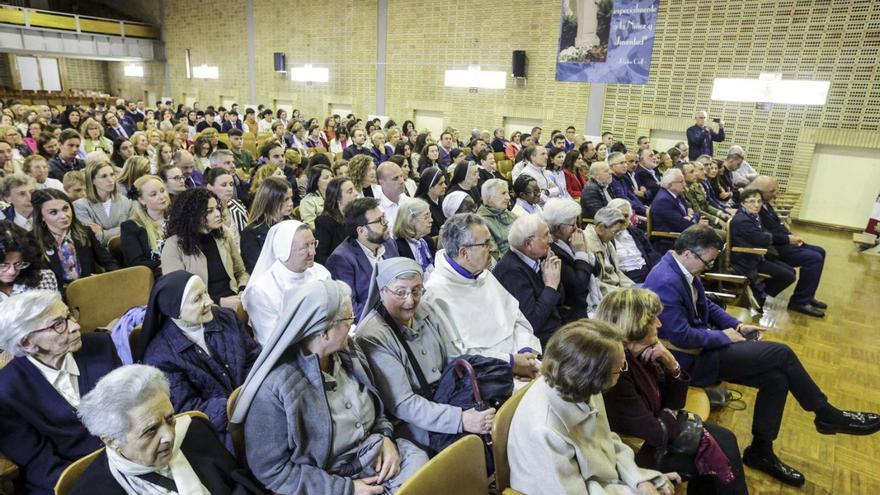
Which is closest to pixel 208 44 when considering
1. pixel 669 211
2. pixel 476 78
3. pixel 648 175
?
pixel 476 78

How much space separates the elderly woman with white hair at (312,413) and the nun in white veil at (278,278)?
93 centimetres

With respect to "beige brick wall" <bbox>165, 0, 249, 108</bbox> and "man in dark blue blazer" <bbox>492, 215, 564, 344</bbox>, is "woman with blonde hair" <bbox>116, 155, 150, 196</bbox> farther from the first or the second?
"beige brick wall" <bbox>165, 0, 249, 108</bbox>

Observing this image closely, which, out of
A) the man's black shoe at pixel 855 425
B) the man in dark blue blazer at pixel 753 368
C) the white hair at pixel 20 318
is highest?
the white hair at pixel 20 318

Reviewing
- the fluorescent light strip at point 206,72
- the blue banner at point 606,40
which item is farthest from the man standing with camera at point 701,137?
the fluorescent light strip at point 206,72

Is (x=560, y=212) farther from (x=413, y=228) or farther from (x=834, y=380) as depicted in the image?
(x=834, y=380)

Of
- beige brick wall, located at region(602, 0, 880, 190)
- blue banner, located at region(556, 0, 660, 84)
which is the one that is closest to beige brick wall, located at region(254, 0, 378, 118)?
blue banner, located at region(556, 0, 660, 84)

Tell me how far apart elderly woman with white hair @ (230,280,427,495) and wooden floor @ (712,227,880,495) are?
2.30 meters

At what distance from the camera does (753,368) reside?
9.82ft

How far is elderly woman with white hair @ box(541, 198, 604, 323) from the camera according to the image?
337 cm

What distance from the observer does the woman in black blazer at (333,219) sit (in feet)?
13.4

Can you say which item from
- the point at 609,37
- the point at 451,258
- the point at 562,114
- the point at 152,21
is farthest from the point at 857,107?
the point at 152,21

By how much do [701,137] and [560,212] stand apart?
7.62 meters

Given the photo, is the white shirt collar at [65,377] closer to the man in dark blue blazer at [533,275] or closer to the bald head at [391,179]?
the man in dark blue blazer at [533,275]

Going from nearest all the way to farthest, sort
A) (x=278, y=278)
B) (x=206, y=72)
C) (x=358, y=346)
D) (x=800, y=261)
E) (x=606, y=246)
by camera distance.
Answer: (x=358, y=346) → (x=278, y=278) → (x=606, y=246) → (x=800, y=261) → (x=206, y=72)
